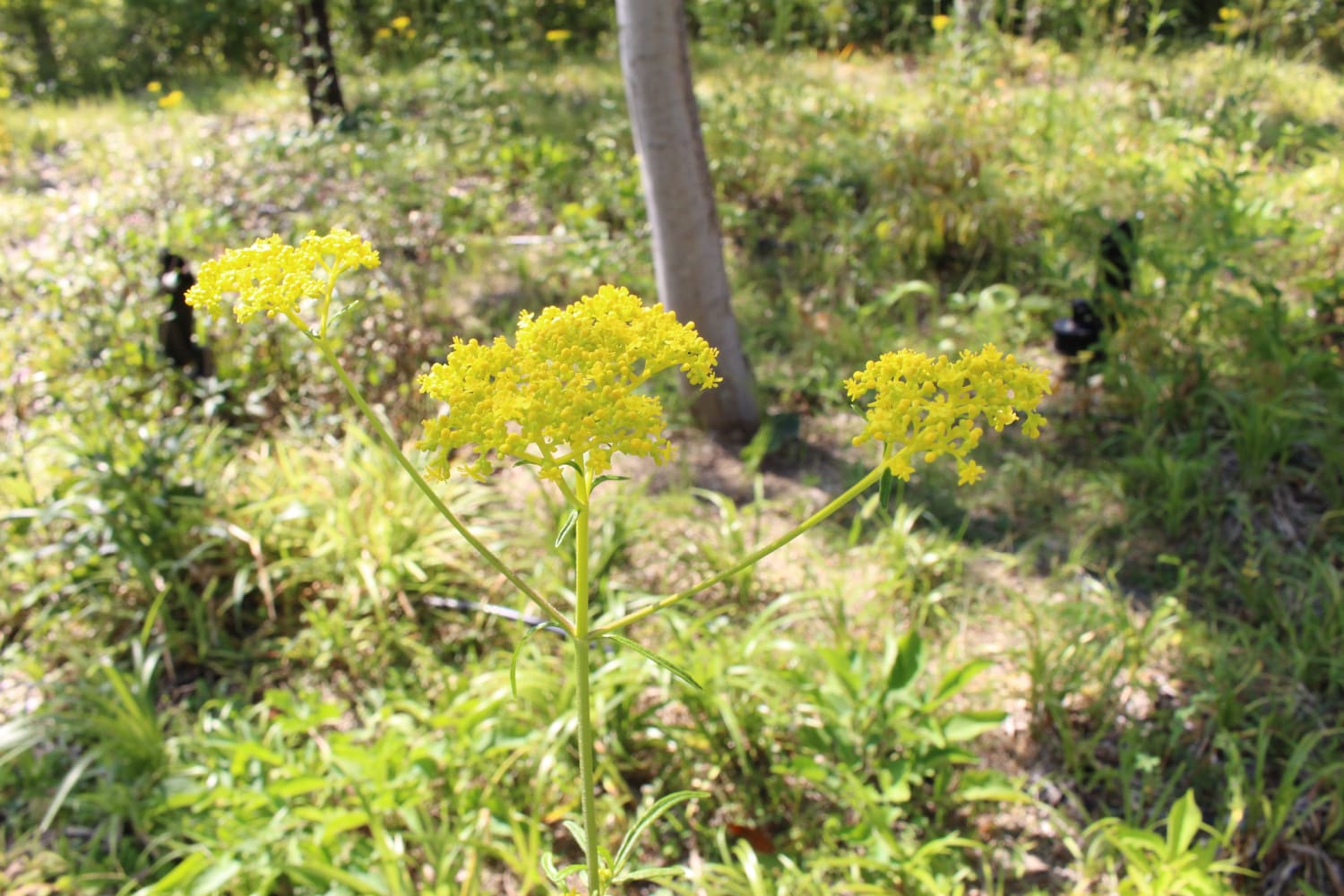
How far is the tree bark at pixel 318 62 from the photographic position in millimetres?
5254

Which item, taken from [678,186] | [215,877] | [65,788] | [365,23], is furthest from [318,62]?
[215,877]

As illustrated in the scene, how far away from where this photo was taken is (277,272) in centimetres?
101

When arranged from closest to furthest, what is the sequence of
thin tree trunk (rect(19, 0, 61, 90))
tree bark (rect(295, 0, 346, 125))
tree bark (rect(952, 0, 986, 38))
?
tree bark (rect(295, 0, 346, 125)) < tree bark (rect(952, 0, 986, 38)) < thin tree trunk (rect(19, 0, 61, 90))

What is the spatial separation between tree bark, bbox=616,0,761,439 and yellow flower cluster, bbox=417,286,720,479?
76.2 inches

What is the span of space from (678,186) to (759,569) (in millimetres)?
1234

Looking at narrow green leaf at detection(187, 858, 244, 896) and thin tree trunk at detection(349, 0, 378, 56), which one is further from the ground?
thin tree trunk at detection(349, 0, 378, 56)

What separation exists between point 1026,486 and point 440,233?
9.31ft

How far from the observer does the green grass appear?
1.96 metres

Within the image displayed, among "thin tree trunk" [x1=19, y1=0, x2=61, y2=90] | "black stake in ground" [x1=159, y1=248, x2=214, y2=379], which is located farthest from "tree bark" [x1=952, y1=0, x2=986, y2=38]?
"thin tree trunk" [x1=19, y1=0, x2=61, y2=90]

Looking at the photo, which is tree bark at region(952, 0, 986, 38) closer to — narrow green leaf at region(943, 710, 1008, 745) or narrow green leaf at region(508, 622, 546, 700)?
narrow green leaf at region(943, 710, 1008, 745)

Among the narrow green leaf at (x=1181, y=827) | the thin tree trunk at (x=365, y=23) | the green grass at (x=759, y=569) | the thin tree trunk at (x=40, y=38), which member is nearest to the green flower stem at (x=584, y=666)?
the green grass at (x=759, y=569)

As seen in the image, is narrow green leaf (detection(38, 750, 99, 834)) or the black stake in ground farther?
the black stake in ground

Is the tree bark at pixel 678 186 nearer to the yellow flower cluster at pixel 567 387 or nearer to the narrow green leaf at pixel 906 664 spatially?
the narrow green leaf at pixel 906 664

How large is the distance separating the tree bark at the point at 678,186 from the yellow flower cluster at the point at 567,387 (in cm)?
194
